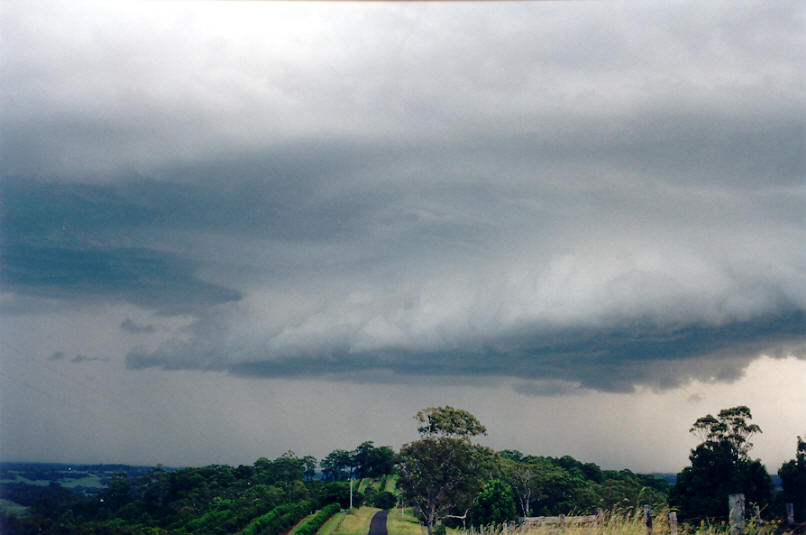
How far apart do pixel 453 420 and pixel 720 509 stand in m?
26.7

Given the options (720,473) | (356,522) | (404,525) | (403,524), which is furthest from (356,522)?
(720,473)

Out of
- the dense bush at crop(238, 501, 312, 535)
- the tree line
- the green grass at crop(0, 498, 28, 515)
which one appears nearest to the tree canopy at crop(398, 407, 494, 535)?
the tree line

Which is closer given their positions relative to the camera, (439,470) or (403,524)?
(439,470)

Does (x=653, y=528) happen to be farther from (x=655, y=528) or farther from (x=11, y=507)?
(x=11, y=507)

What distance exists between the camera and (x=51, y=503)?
117 ft

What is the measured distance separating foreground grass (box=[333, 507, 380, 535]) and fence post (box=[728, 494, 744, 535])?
5265 centimetres

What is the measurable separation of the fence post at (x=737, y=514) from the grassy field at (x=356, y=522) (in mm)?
52649

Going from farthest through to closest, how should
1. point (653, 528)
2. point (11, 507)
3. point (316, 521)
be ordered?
point (316, 521) < point (11, 507) < point (653, 528)

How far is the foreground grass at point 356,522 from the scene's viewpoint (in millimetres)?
64062

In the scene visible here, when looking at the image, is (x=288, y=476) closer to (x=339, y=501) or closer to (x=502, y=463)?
(x=339, y=501)

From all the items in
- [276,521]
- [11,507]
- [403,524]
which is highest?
[11,507]

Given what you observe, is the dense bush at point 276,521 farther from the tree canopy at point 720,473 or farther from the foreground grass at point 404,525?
the tree canopy at point 720,473

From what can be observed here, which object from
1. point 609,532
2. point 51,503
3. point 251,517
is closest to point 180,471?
point 251,517

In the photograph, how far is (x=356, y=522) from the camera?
246 feet
